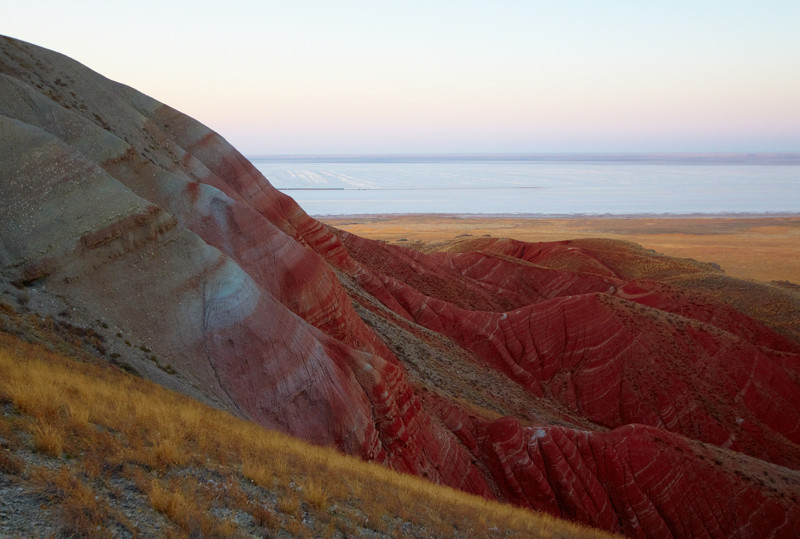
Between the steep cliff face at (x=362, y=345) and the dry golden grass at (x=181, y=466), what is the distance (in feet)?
10.1

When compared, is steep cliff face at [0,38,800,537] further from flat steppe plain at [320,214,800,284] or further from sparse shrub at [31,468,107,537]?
flat steppe plain at [320,214,800,284]

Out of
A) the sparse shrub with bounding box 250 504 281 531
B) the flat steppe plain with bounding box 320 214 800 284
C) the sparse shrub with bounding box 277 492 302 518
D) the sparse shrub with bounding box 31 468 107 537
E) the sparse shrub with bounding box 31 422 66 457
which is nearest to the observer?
the sparse shrub with bounding box 31 468 107 537

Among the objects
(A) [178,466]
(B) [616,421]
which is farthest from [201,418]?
(B) [616,421]

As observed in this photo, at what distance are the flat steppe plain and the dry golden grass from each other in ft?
210

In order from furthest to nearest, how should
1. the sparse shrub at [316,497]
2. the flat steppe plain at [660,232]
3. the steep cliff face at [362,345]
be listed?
the flat steppe plain at [660,232], the steep cliff face at [362,345], the sparse shrub at [316,497]

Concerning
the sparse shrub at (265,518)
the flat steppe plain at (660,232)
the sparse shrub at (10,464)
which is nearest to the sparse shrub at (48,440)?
the sparse shrub at (10,464)

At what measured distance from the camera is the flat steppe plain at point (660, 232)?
74.6 meters

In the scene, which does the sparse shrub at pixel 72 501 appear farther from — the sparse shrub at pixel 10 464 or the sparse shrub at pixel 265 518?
the sparse shrub at pixel 265 518

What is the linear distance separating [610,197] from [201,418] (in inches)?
6260

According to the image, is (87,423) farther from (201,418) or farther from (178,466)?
(201,418)

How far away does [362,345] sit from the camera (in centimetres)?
2123

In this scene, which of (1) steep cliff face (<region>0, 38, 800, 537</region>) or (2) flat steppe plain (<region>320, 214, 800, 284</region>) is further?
(2) flat steppe plain (<region>320, 214, 800, 284</region>)

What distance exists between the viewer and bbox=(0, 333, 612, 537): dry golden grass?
5.71 meters

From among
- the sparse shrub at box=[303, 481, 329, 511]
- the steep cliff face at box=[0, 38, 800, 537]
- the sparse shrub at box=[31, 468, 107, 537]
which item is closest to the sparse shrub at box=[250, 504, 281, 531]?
the sparse shrub at box=[303, 481, 329, 511]
